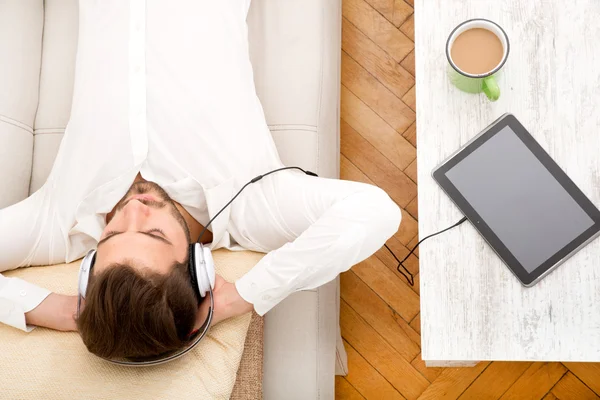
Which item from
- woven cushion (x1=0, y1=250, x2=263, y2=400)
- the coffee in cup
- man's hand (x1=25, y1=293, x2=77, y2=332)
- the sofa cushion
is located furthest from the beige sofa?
the coffee in cup

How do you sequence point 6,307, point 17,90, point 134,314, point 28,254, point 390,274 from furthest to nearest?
point 390,274
point 17,90
point 28,254
point 6,307
point 134,314

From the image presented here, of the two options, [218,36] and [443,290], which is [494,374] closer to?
[443,290]

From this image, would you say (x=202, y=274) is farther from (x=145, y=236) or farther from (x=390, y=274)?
(x=390, y=274)

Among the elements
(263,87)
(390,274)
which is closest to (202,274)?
(263,87)

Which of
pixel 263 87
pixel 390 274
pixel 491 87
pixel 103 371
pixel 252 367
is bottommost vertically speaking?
pixel 390 274

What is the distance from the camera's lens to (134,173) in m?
1.29

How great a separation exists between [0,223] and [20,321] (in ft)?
0.83

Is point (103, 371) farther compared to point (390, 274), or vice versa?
point (390, 274)

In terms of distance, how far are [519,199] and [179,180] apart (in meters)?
0.77

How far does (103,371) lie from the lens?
107cm

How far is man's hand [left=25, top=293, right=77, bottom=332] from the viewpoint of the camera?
1.15 m

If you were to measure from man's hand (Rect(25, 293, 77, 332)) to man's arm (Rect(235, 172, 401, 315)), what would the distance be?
364 millimetres

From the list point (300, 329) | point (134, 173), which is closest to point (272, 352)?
point (300, 329)

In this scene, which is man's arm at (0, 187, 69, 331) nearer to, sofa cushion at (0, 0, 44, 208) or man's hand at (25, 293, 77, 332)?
man's hand at (25, 293, 77, 332)
